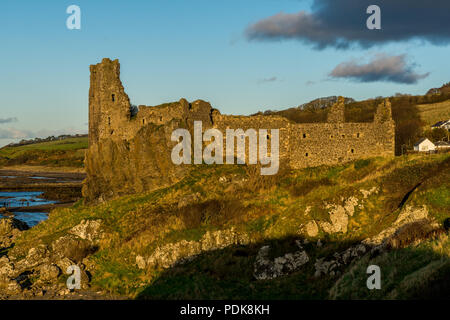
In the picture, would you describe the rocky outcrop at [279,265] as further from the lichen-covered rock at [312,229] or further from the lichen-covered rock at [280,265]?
the lichen-covered rock at [312,229]

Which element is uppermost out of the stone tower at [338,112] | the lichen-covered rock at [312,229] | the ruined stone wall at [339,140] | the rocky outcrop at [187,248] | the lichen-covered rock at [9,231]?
the stone tower at [338,112]

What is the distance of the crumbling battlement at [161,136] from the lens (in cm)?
3200

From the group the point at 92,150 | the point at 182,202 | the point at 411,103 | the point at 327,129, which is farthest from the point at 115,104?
the point at 411,103

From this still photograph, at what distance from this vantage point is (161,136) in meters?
34.0

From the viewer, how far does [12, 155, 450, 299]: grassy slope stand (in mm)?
19453

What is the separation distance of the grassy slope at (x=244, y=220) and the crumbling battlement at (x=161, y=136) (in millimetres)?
1869

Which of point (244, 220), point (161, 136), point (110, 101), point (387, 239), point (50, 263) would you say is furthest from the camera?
point (110, 101)

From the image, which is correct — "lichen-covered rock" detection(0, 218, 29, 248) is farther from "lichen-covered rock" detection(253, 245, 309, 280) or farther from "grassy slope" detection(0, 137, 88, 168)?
"grassy slope" detection(0, 137, 88, 168)

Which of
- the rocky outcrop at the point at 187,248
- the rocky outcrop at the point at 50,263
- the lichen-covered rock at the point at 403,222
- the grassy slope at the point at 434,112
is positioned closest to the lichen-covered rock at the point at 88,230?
the rocky outcrop at the point at 50,263

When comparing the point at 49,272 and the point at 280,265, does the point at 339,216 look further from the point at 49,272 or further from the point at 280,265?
the point at 49,272

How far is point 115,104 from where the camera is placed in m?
36.6

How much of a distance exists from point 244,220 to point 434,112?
12689 cm

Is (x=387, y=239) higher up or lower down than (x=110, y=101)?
lower down

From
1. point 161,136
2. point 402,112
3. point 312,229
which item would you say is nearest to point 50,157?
point 402,112
